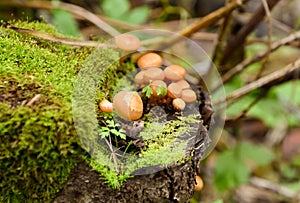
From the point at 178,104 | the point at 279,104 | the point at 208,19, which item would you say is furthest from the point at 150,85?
the point at 279,104

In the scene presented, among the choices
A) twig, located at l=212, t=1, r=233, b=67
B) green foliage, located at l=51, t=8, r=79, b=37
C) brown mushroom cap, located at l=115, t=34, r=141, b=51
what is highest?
green foliage, located at l=51, t=8, r=79, b=37

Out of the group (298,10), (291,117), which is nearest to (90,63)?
(291,117)

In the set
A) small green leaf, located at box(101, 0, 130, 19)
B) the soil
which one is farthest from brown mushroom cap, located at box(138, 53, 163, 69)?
small green leaf, located at box(101, 0, 130, 19)

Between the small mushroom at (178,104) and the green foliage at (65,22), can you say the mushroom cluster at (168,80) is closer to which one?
the small mushroom at (178,104)

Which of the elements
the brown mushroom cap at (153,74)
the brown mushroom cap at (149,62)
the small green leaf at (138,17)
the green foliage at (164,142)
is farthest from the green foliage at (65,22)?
the green foliage at (164,142)

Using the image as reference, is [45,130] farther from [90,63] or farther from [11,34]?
[11,34]

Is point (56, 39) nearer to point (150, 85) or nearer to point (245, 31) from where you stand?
point (150, 85)

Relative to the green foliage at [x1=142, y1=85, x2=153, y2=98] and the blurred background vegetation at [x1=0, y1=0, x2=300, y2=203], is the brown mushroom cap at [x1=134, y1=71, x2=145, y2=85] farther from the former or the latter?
the blurred background vegetation at [x1=0, y1=0, x2=300, y2=203]
